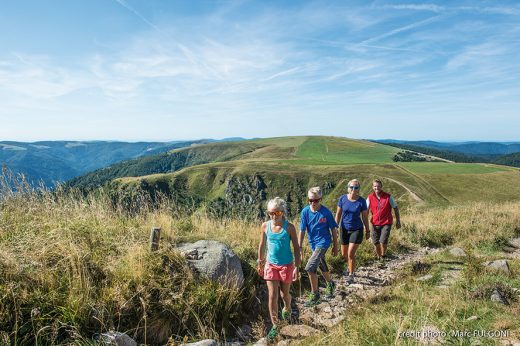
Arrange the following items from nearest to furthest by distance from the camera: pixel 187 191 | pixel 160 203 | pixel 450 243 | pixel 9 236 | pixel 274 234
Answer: pixel 274 234 < pixel 9 236 < pixel 160 203 < pixel 450 243 < pixel 187 191

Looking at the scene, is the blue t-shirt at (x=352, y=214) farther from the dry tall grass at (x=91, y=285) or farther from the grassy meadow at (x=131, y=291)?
the dry tall grass at (x=91, y=285)

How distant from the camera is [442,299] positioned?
16.8 ft

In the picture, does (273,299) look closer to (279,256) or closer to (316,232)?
(279,256)

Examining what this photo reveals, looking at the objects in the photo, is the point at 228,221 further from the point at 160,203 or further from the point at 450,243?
the point at 450,243

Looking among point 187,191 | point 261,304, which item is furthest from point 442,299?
point 187,191

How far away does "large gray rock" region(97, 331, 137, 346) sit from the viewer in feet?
13.4

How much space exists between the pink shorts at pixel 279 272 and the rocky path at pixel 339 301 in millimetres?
727

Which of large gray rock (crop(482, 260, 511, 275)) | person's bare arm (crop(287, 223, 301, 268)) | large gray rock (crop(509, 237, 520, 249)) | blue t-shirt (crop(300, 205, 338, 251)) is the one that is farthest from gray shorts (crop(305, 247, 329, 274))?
large gray rock (crop(509, 237, 520, 249))

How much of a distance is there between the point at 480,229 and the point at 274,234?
32.5ft

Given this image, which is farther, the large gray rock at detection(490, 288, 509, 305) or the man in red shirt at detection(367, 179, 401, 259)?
the man in red shirt at detection(367, 179, 401, 259)

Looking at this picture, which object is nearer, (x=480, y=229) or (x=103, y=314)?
(x=103, y=314)

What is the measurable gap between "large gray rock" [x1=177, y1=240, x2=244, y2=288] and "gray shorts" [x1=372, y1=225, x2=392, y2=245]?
172 inches

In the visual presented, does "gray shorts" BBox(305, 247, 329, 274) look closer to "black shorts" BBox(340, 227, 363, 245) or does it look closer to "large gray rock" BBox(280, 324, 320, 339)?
"large gray rock" BBox(280, 324, 320, 339)

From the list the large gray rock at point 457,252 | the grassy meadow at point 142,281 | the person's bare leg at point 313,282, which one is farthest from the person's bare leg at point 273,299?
the large gray rock at point 457,252
